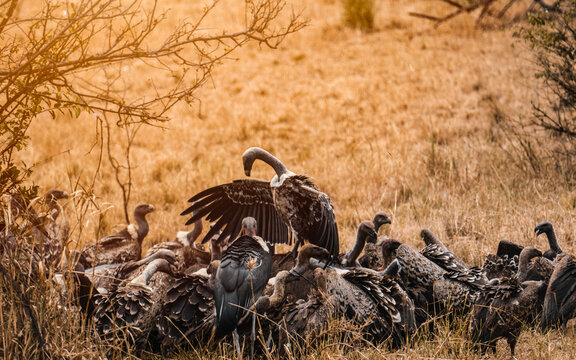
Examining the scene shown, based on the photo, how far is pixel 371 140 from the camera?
12.4m

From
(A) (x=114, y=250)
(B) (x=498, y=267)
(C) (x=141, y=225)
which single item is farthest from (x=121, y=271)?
(B) (x=498, y=267)

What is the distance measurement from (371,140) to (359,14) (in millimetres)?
7610

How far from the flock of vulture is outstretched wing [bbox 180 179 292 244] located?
8.7 inches

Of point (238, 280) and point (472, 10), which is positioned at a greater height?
point (472, 10)

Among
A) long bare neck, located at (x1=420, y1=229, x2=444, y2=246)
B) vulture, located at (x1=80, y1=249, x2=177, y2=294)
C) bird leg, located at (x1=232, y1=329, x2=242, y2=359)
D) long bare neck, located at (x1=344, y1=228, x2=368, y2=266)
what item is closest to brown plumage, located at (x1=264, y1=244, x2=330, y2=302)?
bird leg, located at (x1=232, y1=329, x2=242, y2=359)

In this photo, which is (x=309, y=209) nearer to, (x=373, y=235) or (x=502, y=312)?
(x=373, y=235)

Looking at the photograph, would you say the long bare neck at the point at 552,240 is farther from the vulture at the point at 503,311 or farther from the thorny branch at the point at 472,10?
the thorny branch at the point at 472,10

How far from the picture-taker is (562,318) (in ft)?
17.0

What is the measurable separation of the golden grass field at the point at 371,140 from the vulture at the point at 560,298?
0.13 m

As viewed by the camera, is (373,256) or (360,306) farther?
(373,256)

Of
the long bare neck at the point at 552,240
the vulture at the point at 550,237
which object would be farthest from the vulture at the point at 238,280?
the long bare neck at the point at 552,240

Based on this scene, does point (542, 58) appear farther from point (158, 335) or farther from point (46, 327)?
point (46, 327)

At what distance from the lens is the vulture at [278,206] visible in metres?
5.81

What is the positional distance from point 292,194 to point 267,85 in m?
10.1
